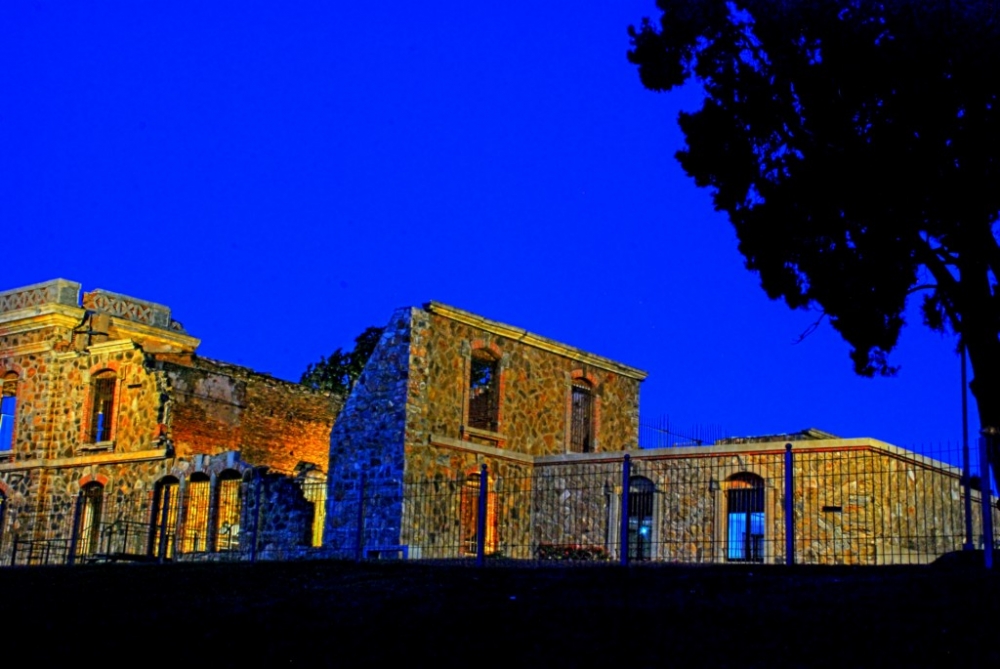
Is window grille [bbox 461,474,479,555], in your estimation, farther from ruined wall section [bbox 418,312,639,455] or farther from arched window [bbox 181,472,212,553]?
arched window [bbox 181,472,212,553]

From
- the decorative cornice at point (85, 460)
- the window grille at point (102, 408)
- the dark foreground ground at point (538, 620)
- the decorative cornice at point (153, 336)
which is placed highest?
the decorative cornice at point (153, 336)

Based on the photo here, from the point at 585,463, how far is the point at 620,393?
4.81m

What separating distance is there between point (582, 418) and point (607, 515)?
447cm

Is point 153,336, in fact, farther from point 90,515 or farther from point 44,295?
point 90,515

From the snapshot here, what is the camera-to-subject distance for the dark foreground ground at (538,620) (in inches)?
420


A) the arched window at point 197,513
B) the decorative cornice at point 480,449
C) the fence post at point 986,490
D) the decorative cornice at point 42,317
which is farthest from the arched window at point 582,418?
the fence post at point 986,490

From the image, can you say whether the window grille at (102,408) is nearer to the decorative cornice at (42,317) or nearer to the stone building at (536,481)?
the decorative cornice at (42,317)

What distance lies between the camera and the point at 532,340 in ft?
105

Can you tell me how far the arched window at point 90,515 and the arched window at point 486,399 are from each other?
10172 millimetres

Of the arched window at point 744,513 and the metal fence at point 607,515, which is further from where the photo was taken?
the arched window at point 744,513

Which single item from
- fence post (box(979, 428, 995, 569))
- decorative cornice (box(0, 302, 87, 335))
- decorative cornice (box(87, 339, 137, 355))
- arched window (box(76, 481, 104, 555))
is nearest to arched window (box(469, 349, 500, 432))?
decorative cornice (box(87, 339, 137, 355))

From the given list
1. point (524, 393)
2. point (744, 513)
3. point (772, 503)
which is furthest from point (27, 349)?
point (772, 503)

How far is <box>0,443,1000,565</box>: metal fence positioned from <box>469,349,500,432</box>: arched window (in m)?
1.41

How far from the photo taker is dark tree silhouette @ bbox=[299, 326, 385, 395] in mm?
48812
